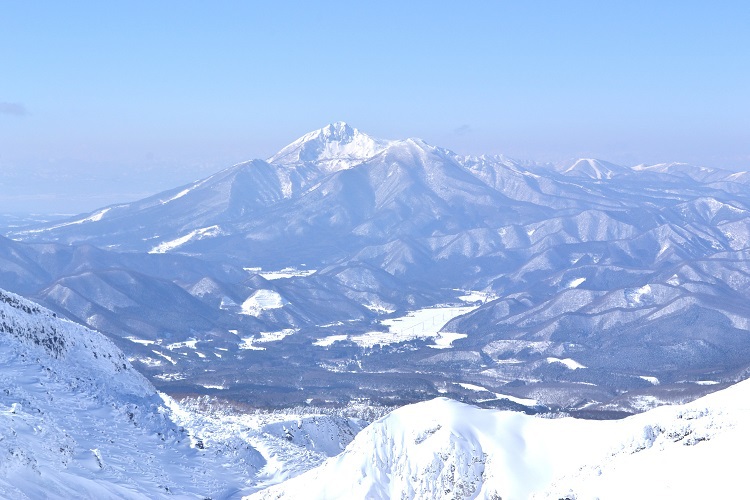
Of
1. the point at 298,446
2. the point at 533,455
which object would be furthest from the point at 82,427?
the point at 533,455

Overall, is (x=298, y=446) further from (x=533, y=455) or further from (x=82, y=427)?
(x=533, y=455)

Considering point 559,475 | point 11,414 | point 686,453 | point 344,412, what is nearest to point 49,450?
point 11,414

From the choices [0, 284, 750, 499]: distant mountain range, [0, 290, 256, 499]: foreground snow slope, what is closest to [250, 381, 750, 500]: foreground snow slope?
[0, 284, 750, 499]: distant mountain range

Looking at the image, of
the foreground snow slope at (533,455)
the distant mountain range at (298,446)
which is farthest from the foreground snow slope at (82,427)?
the foreground snow slope at (533,455)

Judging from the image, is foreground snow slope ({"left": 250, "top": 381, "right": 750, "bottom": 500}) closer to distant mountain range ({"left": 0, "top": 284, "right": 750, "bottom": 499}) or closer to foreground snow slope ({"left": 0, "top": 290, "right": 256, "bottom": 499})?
distant mountain range ({"left": 0, "top": 284, "right": 750, "bottom": 499})

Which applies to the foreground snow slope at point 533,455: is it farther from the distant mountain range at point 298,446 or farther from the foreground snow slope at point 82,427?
the foreground snow slope at point 82,427
